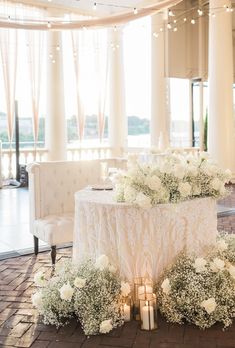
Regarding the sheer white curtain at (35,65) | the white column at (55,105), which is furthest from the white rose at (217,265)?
the sheer white curtain at (35,65)

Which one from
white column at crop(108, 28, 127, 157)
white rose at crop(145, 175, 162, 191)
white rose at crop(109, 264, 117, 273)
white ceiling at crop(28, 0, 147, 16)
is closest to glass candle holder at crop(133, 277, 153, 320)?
white rose at crop(109, 264, 117, 273)

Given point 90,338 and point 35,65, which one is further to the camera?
point 35,65

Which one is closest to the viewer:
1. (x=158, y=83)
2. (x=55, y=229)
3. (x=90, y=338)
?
(x=90, y=338)

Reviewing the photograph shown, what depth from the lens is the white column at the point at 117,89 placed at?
1241cm

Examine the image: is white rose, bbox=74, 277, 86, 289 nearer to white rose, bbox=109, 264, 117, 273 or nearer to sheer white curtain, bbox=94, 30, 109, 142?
white rose, bbox=109, 264, 117, 273

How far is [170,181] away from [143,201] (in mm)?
350

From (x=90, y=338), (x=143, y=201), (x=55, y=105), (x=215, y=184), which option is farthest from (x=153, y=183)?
(x=55, y=105)

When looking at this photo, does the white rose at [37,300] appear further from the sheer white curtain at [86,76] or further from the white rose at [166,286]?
the sheer white curtain at [86,76]

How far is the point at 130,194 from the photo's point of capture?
2908 mm

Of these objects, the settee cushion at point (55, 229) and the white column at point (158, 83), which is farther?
the white column at point (158, 83)

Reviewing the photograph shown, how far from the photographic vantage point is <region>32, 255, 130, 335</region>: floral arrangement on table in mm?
2781

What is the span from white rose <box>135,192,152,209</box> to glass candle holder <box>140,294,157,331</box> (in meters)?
0.63

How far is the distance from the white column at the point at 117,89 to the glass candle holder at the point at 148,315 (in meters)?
9.61

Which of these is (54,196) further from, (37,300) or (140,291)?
(140,291)
